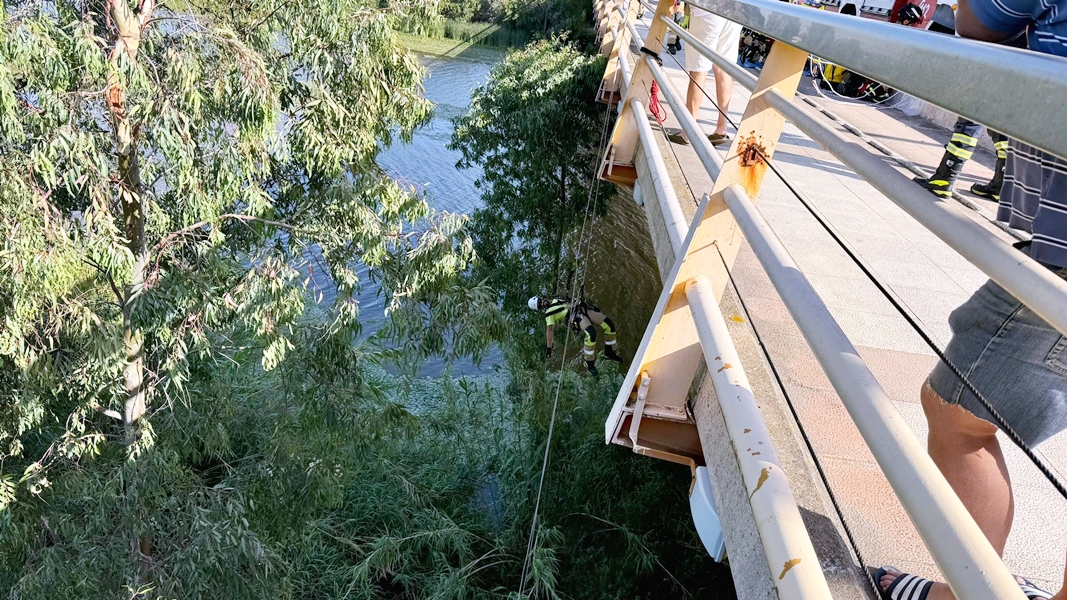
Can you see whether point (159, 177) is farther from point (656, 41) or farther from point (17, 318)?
point (656, 41)

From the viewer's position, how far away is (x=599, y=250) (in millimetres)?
11141

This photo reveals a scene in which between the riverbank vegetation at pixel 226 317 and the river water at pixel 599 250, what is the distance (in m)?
0.67

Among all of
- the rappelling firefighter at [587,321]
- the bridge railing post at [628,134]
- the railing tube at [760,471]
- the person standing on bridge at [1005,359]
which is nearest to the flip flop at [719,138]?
the bridge railing post at [628,134]

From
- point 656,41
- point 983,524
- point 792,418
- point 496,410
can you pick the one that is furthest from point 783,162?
point 496,410

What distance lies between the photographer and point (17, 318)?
391 cm

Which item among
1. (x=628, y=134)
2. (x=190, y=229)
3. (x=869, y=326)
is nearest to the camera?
(x=869, y=326)

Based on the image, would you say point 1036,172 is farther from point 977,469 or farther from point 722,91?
point 722,91

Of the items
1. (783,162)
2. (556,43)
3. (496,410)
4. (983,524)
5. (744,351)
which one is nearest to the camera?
(983,524)

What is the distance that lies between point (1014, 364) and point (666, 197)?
1.57 meters

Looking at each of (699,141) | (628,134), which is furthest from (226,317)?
(699,141)

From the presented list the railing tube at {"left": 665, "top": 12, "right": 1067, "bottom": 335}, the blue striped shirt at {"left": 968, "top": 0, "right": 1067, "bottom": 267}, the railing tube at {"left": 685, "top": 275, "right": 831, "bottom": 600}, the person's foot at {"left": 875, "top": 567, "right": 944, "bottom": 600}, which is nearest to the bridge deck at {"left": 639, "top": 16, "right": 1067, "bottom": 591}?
the person's foot at {"left": 875, "top": 567, "right": 944, "bottom": 600}

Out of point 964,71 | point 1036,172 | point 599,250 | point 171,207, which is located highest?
point 964,71

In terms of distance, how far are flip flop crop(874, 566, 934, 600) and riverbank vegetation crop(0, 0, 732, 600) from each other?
367 cm

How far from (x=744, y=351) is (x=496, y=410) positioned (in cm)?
761
